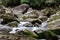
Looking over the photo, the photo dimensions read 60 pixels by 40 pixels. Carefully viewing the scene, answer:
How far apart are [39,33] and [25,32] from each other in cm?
67

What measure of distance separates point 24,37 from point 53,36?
7.60ft

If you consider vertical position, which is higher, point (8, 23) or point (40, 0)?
point (40, 0)

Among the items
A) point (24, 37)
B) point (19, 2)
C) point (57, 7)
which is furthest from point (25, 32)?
point (19, 2)

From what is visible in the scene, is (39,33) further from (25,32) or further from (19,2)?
(19,2)

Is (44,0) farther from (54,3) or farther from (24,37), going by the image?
(24,37)

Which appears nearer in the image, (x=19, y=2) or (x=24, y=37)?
(x=24, y=37)

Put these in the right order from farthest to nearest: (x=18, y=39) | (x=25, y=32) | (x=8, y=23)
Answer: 1. (x=8, y=23)
2. (x=25, y=32)
3. (x=18, y=39)

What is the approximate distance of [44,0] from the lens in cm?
2148

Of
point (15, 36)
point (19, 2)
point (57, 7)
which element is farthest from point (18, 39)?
point (19, 2)

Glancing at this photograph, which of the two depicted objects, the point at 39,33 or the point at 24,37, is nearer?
the point at 24,37

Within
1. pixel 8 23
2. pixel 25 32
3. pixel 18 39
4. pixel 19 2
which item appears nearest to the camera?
pixel 18 39

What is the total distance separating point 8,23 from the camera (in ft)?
39.5

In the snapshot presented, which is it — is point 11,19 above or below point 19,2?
below

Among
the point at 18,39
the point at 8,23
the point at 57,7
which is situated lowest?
the point at 18,39
